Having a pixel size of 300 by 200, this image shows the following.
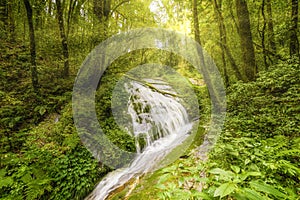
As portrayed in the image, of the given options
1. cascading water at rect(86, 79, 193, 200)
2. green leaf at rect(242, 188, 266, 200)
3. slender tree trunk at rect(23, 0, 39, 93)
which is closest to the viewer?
green leaf at rect(242, 188, 266, 200)

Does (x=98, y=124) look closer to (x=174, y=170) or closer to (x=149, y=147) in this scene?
(x=149, y=147)

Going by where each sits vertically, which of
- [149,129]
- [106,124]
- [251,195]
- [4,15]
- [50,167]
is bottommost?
[50,167]

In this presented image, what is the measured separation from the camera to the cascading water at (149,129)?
173 inches

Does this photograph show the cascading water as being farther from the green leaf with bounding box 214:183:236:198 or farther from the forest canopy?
the green leaf with bounding box 214:183:236:198

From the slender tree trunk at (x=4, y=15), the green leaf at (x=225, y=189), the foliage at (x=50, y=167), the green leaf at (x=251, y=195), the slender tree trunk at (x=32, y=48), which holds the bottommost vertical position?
the foliage at (x=50, y=167)

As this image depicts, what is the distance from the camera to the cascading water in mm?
4387

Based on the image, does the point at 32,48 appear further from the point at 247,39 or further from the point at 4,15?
the point at 247,39

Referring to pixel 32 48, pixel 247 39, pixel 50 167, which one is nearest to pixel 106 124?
pixel 50 167

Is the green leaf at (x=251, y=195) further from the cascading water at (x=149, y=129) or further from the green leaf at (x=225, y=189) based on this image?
the cascading water at (x=149, y=129)

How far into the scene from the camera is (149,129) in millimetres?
6484

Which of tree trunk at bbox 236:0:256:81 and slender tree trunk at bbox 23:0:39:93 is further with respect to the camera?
tree trunk at bbox 236:0:256:81

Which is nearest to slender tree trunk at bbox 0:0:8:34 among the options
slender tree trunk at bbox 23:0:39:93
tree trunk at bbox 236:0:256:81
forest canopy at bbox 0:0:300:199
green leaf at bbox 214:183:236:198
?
forest canopy at bbox 0:0:300:199

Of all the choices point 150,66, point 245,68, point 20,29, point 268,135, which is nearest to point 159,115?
point 245,68

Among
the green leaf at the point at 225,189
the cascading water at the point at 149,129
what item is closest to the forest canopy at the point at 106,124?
the green leaf at the point at 225,189
